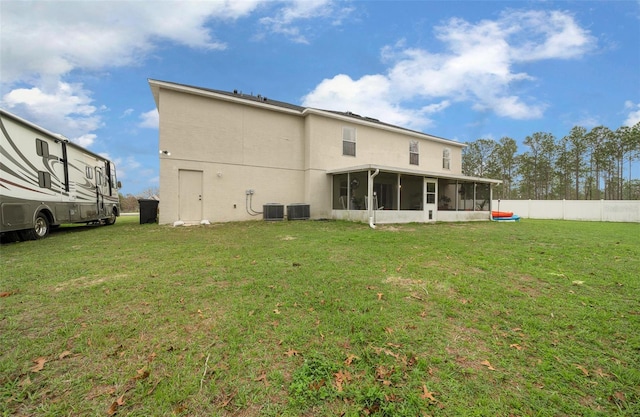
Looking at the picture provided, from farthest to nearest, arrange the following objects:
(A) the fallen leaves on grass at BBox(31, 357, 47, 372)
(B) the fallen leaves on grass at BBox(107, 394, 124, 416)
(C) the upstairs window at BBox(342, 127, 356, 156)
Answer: (C) the upstairs window at BBox(342, 127, 356, 156) → (A) the fallen leaves on grass at BBox(31, 357, 47, 372) → (B) the fallen leaves on grass at BBox(107, 394, 124, 416)

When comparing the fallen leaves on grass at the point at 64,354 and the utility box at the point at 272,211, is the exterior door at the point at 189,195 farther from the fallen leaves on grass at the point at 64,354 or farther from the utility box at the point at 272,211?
the fallen leaves on grass at the point at 64,354

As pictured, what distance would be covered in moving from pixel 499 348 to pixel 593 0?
12.9m

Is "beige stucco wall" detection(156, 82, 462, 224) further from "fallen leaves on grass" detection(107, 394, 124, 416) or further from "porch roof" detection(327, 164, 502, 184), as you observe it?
"fallen leaves on grass" detection(107, 394, 124, 416)

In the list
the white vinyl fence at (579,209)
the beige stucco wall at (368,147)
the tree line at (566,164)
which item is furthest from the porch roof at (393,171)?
the tree line at (566,164)

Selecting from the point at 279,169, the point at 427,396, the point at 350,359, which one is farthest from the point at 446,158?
the point at 427,396

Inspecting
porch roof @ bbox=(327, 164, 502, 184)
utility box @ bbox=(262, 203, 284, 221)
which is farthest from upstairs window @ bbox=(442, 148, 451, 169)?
utility box @ bbox=(262, 203, 284, 221)

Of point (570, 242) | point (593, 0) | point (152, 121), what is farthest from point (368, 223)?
point (152, 121)

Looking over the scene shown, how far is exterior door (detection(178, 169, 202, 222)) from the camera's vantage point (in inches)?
433

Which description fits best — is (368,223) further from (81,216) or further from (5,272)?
(81,216)

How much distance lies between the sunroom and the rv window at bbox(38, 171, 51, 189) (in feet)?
33.6

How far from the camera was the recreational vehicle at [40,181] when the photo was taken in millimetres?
6366

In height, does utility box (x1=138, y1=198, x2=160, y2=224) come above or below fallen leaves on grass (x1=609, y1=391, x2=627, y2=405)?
above

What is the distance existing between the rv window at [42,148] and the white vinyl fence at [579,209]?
77.1ft

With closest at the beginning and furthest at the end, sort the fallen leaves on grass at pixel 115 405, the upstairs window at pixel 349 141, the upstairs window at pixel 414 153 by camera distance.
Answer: the fallen leaves on grass at pixel 115 405 < the upstairs window at pixel 349 141 < the upstairs window at pixel 414 153
